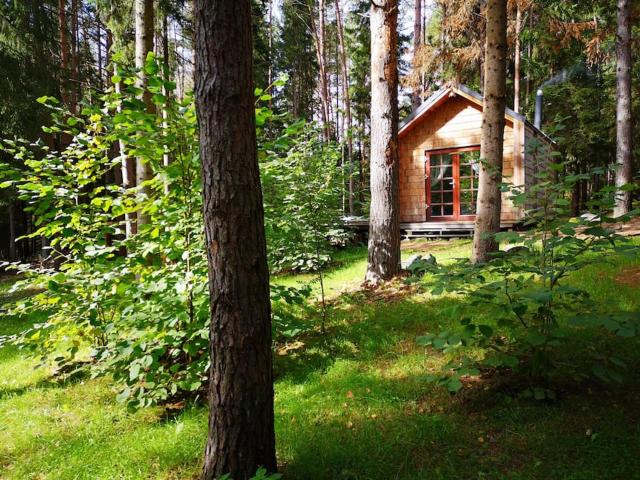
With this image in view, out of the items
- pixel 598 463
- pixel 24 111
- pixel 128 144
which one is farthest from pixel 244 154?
pixel 24 111

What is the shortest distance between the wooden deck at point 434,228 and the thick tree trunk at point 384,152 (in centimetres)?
509

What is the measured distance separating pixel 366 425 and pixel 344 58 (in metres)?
18.7

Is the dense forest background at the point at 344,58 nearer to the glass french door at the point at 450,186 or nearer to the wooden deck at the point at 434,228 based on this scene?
the wooden deck at the point at 434,228

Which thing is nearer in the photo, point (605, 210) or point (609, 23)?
point (605, 210)

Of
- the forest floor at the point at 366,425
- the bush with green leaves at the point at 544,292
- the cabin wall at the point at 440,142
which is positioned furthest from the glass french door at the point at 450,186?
the bush with green leaves at the point at 544,292

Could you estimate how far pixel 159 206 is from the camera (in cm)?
335

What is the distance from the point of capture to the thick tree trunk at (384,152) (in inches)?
246

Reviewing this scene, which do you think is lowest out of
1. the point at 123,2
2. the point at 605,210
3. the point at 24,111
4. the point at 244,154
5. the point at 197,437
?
the point at 197,437

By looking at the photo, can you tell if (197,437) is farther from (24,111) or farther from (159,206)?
(24,111)

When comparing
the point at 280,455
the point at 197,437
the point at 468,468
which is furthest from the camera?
the point at 197,437

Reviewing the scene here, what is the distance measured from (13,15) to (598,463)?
15399 millimetres

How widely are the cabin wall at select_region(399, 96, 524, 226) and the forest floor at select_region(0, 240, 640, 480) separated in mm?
7764

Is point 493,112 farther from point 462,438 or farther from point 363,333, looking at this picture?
point 462,438

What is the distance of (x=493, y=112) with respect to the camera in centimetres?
528
